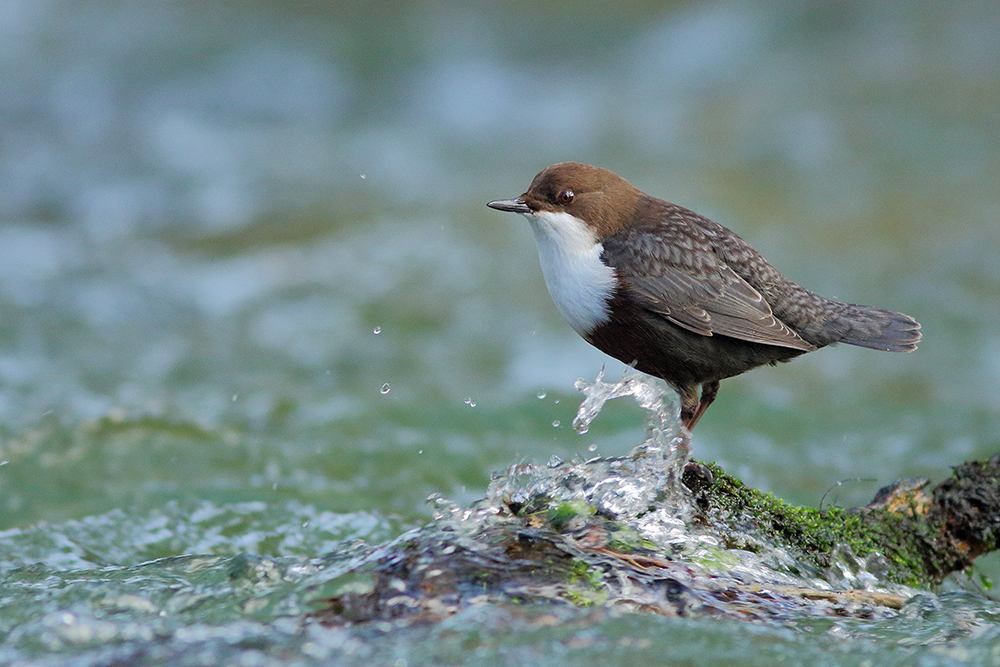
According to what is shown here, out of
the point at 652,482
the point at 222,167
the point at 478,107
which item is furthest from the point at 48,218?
the point at 652,482

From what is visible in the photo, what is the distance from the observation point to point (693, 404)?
382 cm

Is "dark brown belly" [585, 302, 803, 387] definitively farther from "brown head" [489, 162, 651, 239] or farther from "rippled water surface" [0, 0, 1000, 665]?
"rippled water surface" [0, 0, 1000, 665]

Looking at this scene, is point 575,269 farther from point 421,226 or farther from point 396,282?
point 421,226

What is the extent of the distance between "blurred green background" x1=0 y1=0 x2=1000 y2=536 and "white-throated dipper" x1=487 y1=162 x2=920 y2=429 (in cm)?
148

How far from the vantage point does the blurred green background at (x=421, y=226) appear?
19.8 ft

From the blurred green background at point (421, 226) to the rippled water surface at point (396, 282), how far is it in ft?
0.13

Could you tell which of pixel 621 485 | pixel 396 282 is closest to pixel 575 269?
pixel 621 485

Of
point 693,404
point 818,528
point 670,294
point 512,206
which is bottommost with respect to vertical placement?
point 818,528

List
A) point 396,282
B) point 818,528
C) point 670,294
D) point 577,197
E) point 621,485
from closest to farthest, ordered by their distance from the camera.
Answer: point 621,485
point 818,528
point 670,294
point 577,197
point 396,282

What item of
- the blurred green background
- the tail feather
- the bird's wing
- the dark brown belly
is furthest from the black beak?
the blurred green background

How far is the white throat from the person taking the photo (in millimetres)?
3635

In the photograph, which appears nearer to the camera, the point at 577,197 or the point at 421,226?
the point at 577,197

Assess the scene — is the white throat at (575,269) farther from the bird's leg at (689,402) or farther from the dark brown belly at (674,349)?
the bird's leg at (689,402)

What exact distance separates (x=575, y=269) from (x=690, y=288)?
1.42 feet
